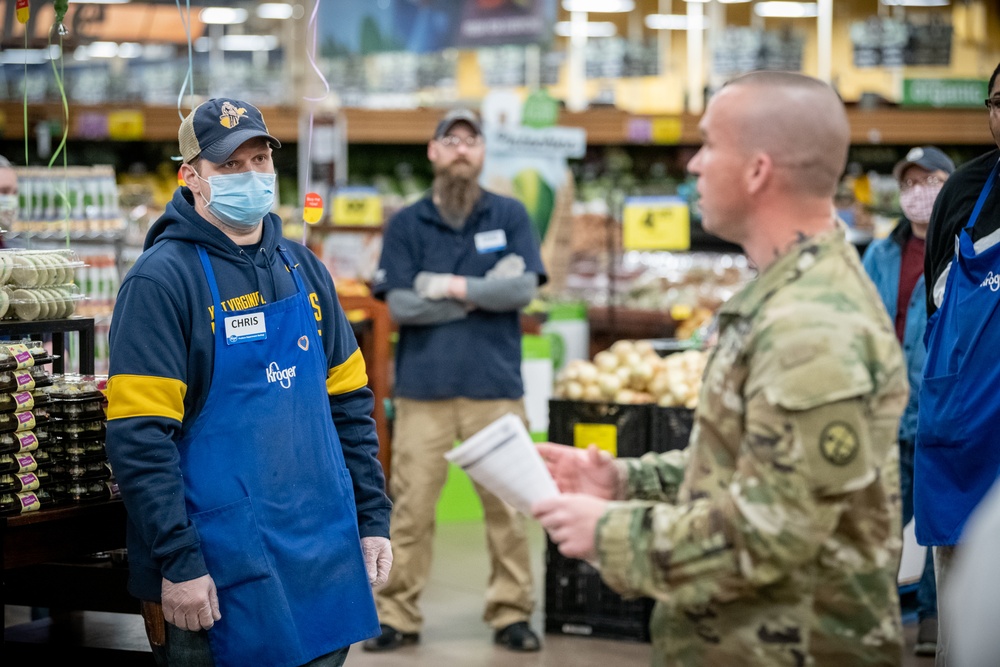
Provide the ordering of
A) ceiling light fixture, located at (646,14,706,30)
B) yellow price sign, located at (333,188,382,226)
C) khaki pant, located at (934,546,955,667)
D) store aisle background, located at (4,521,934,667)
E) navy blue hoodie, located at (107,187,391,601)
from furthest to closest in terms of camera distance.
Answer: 1. ceiling light fixture, located at (646,14,706,30)
2. yellow price sign, located at (333,188,382,226)
3. store aisle background, located at (4,521,934,667)
4. khaki pant, located at (934,546,955,667)
5. navy blue hoodie, located at (107,187,391,601)

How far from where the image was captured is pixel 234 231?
2816 millimetres

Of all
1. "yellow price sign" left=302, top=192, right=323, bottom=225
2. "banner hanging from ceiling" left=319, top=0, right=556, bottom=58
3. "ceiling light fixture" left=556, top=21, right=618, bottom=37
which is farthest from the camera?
"ceiling light fixture" left=556, top=21, right=618, bottom=37

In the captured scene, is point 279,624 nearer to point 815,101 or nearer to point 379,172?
point 815,101

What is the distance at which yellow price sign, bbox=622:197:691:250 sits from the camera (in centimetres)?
710

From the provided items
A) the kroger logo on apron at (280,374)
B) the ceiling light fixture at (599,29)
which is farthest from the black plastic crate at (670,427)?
the ceiling light fixture at (599,29)

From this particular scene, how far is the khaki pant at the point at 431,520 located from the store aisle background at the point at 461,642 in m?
0.13

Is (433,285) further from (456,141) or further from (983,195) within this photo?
(983,195)

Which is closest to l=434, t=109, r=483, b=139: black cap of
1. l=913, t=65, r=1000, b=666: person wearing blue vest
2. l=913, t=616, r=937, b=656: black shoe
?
l=913, t=65, r=1000, b=666: person wearing blue vest

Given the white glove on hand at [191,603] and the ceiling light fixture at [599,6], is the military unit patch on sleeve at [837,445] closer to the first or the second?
the white glove on hand at [191,603]

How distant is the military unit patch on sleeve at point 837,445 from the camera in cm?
172

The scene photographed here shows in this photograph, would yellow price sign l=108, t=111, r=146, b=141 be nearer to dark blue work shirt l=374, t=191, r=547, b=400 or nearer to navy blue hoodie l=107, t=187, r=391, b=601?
dark blue work shirt l=374, t=191, r=547, b=400

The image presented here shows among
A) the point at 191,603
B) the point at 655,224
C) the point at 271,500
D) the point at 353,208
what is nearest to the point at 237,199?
the point at 271,500

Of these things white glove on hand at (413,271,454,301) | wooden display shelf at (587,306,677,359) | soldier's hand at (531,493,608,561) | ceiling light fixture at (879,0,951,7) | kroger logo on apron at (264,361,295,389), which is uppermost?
ceiling light fixture at (879,0,951,7)

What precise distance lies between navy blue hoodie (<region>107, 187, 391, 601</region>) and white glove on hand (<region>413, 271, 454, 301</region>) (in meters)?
1.91
